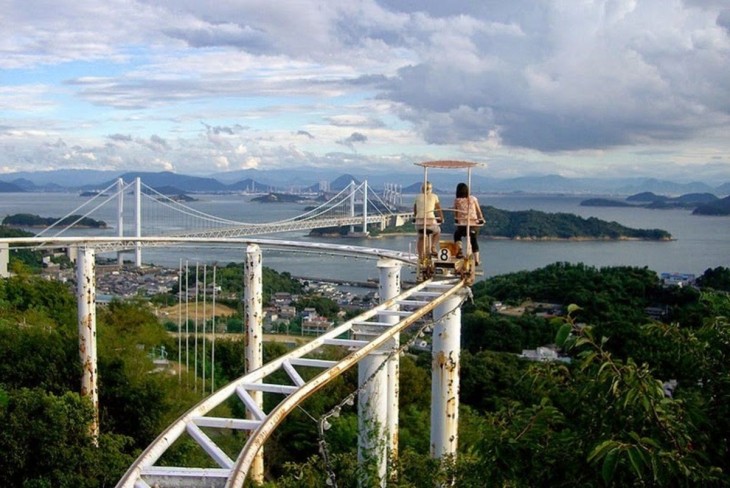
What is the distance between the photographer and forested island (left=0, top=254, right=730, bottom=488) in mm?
2232

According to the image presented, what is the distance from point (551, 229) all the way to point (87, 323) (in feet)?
140

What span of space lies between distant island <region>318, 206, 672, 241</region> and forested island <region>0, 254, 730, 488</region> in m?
26.8

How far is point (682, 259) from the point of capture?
41469 millimetres

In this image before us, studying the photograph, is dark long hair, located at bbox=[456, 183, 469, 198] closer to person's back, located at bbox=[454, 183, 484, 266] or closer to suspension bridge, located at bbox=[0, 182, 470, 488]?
person's back, located at bbox=[454, 183, 484, 266]

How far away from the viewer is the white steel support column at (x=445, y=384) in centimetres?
517

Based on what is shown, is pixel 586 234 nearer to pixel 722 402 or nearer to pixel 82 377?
pixel 82 377

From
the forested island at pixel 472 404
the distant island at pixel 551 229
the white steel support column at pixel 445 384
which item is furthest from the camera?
the distant island at pixel 551 229

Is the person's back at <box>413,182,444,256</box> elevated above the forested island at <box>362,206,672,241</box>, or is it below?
above

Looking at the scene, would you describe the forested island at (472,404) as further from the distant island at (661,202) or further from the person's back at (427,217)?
the distant island at (661,202)

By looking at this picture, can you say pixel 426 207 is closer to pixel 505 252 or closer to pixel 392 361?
pixel 392 361

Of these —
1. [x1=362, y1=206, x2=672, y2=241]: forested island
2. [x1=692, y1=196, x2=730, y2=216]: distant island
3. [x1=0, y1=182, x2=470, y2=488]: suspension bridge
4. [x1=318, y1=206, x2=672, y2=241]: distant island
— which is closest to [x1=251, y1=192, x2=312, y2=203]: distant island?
[x1=362, y1=206, x2=672, y2=241]: forested island

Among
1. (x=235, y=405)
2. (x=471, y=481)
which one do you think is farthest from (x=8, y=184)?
(x=471, y=481)

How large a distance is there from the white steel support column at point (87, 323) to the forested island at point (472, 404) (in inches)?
8.1

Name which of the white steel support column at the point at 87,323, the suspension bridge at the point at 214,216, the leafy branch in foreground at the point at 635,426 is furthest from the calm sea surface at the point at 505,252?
the leafy branch in foreground at the point at 635,426
